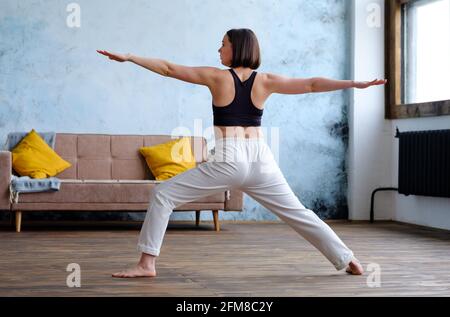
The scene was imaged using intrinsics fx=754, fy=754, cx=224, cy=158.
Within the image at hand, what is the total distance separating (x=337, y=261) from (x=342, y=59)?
413 centimetres

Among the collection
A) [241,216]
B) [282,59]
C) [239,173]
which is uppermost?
[282,59]

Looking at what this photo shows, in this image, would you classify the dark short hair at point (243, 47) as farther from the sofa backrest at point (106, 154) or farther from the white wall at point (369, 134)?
the white wall at point (369, 134)

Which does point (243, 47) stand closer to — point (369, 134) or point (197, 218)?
point (197, 218)

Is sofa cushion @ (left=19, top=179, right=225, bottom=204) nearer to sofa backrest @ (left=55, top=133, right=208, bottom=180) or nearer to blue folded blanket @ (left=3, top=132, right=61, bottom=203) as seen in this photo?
blue folded blanket @ (left=3, top=132, right=61, bottom=203)

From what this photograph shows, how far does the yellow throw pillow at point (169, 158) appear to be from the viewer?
6.58 m

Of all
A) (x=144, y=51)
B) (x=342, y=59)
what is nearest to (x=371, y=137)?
(x=342, y=59)

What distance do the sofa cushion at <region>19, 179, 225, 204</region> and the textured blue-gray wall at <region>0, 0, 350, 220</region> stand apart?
35.3 inches

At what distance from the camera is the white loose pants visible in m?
3.58

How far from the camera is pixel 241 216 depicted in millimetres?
7277

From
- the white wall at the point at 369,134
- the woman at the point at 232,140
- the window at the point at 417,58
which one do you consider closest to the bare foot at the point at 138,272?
the woman at the point at 232,140

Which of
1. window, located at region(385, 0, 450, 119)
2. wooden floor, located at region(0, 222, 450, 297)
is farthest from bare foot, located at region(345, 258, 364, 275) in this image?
window, located at region(385, 0, 450, 119)

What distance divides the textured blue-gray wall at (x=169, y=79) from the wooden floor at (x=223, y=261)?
983mm
